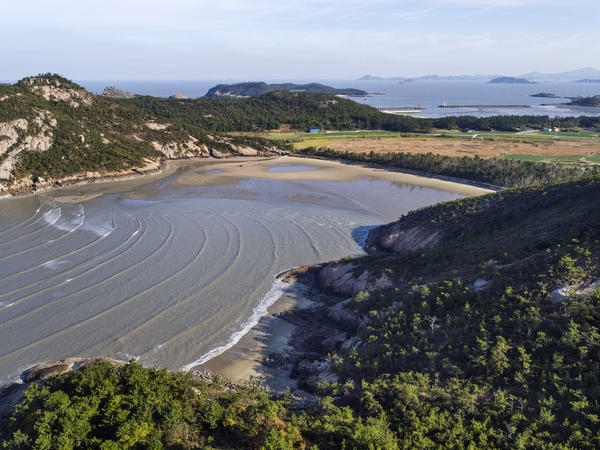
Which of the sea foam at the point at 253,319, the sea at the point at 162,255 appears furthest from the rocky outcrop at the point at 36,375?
the sea foam at the point at 253,319

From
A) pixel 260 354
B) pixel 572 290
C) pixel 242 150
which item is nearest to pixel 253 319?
pixel 260 354

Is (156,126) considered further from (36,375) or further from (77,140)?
(36,375)

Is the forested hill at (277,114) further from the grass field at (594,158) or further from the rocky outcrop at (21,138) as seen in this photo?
the grass field at (594,158)

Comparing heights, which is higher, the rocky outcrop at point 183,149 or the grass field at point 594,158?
the rocky outcrop at point 183,149

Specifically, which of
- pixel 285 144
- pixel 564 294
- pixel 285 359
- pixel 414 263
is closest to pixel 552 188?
pixel 414 263

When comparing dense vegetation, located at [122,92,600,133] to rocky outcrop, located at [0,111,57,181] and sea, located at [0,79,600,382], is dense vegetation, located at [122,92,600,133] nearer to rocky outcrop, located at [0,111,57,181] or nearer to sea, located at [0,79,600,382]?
rocky outcrop, located at [0,111,57,181]

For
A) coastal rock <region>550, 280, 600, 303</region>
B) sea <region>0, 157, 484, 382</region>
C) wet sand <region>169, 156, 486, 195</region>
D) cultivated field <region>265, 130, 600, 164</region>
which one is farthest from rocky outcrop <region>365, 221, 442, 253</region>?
cultivated field <region>265, 130, 600, 164</region>
